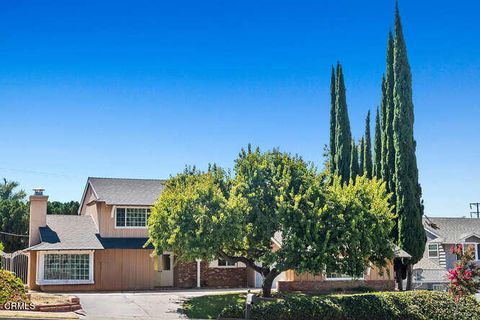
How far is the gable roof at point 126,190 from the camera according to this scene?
37062 millimetres

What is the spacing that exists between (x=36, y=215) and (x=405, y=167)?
21.3 metres

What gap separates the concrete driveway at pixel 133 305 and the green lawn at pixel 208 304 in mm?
438

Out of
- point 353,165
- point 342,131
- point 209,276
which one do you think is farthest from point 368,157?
point 209,276

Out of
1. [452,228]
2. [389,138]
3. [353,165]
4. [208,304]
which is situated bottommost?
[208,304]

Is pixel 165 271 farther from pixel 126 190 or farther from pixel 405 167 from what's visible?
pixel 405 167

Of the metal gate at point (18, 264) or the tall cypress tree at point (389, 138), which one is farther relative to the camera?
the metal gate at point (18, 264)

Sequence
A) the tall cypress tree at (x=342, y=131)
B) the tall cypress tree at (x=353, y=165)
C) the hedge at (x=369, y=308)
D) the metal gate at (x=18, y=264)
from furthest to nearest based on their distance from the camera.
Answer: the tall cypress tree at (x=353, y=165) < the tall cypress tree at (x=342, y=131) < the metal gate at (x=18, y=264) < the hedge at (x=369, y=308)

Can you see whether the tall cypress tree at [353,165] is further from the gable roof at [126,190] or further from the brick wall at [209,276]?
the gable roof at [126,190]

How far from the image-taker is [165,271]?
1478 inches

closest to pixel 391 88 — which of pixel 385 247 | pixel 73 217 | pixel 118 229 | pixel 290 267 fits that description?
pixel 385 247

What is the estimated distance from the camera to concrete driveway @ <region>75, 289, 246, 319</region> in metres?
24.6

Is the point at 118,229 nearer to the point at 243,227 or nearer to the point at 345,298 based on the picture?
the point at 243,227

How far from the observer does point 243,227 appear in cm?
2662
